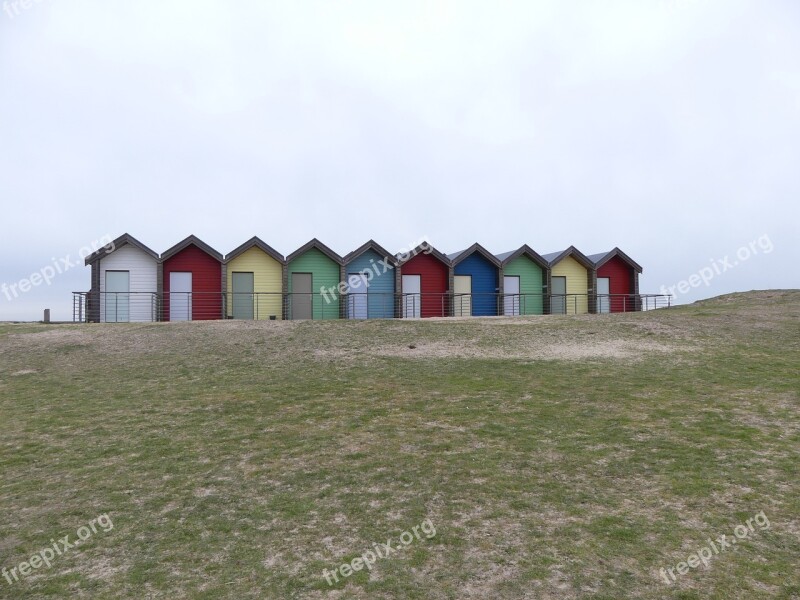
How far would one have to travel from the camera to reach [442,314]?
33.1 m

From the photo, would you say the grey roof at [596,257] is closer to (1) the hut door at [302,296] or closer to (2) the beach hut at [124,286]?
(1) the hut door at [302,296]

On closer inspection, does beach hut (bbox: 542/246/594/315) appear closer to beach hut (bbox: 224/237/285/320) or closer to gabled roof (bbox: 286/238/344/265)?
gabled roof (bbox: 286/238/344/265)

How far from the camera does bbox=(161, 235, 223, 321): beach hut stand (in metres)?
29.0

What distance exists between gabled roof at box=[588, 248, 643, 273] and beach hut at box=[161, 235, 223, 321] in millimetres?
22411

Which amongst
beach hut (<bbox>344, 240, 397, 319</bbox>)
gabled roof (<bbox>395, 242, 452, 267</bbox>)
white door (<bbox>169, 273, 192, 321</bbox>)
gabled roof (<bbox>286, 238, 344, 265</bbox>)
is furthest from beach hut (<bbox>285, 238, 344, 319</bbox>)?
white door (<bbox>169, 273, 192, 321</bbox>)

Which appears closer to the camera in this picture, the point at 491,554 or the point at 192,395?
the point at 491,554

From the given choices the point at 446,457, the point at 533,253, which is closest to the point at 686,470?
the point at 446,457

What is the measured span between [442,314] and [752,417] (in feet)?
78.8

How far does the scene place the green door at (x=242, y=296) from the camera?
30016mm

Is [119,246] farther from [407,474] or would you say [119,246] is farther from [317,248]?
[407,474]

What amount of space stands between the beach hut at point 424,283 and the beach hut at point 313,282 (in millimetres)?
3625

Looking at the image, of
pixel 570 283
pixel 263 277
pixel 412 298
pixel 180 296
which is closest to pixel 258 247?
pixel 263 277

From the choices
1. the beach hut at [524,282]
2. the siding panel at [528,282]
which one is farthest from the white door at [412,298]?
the siding panel at [528,282]

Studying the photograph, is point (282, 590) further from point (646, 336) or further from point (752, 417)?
point (646, 336)
